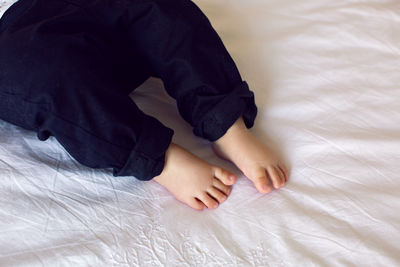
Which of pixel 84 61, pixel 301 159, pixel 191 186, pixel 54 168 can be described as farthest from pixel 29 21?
pixel 301 159

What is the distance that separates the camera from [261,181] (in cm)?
64

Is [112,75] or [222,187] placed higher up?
[112,75]

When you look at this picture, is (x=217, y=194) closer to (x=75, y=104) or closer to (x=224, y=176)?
(x=224, y=176)

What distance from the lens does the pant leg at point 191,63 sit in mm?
682

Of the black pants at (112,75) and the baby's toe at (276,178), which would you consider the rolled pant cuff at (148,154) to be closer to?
the black pants at (112,75)

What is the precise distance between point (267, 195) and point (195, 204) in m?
0.11

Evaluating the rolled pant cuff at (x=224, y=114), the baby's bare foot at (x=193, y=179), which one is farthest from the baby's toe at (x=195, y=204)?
the rolled pant cuff at (x=224, y=114)

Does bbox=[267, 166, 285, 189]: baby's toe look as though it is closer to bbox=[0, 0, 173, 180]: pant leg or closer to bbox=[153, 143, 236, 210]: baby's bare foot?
bbox=[153, 143, 236, 210]: baby's bare foot

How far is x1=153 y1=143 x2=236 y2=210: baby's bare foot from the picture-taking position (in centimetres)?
64

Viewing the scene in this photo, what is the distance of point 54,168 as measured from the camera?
2.16ft

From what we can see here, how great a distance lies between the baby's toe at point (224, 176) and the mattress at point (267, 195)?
17 mm

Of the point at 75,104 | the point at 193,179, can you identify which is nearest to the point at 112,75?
the point at 75,104

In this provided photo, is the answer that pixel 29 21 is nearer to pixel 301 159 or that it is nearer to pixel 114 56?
pixel 114 56

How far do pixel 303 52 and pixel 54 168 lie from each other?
527 mm
